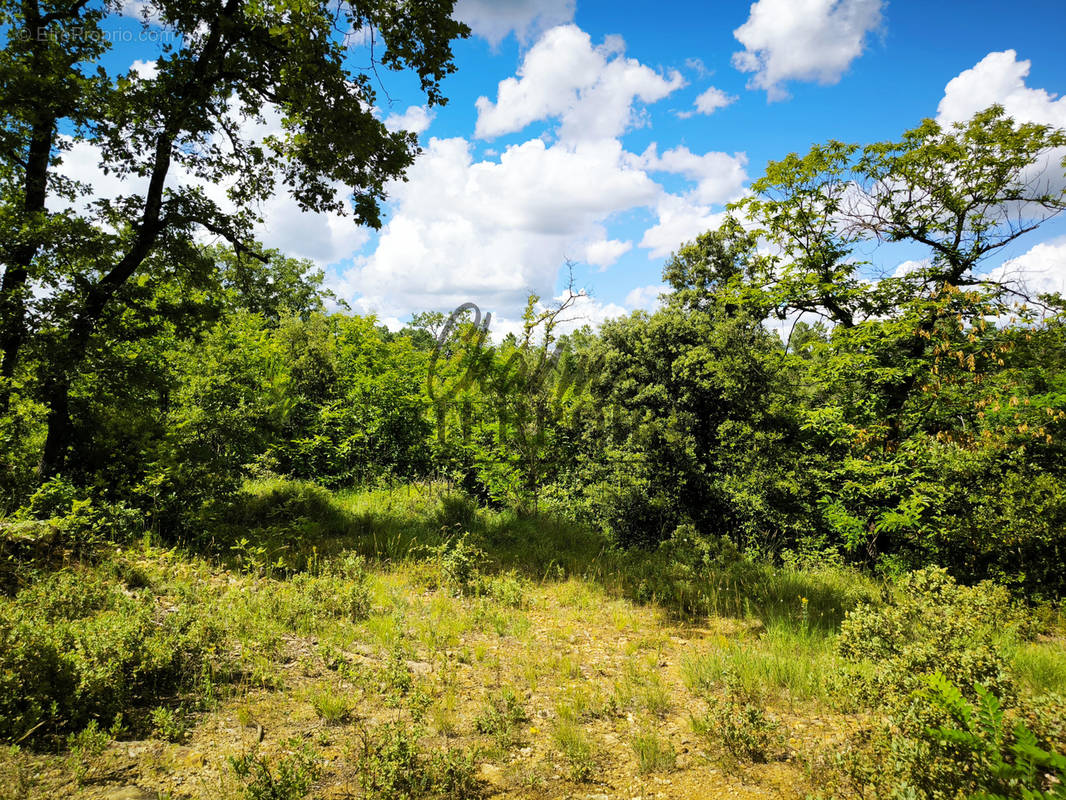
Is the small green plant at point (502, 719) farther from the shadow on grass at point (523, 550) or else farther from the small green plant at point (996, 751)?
the shadow on grass at point (523, 550)

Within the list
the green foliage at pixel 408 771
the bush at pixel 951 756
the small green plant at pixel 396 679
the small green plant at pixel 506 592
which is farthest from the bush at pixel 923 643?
the small green plant at pixel 506 592

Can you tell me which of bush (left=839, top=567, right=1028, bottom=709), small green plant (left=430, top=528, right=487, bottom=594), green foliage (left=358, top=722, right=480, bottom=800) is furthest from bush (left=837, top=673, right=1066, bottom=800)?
small green plant (left=430, top=528, right=487, bottom=594)

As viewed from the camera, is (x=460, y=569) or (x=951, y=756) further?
(x=460, y=569)

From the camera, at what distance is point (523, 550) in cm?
1005

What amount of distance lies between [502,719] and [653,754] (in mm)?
1367

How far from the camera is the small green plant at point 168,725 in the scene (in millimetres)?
3701

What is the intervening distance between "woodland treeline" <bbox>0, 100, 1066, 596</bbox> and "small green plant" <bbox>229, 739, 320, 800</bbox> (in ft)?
18.7

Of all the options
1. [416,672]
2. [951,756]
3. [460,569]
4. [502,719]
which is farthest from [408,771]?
[460,569]

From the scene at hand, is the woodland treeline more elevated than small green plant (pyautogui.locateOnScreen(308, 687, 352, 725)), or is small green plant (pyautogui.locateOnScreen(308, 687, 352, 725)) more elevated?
the woodland treeline

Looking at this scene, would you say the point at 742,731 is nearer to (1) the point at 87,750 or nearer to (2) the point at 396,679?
(2) the point at 396,679

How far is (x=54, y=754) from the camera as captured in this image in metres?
3.34

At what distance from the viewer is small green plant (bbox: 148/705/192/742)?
370 cm

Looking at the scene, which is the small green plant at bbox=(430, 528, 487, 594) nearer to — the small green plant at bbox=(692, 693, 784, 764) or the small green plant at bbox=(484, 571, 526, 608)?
the small green plant at bbox=(484, 571, 526, 608)

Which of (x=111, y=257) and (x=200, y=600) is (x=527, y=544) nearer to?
(x=200, y=600)
